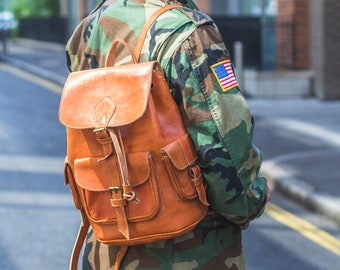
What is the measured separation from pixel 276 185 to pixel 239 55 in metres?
5.35

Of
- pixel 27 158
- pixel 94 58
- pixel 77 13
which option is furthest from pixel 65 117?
pixel 77 13

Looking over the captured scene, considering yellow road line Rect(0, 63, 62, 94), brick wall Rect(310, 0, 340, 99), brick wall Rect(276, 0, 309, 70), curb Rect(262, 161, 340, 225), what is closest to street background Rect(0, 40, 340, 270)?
curb Rect(262, 161, 340, 225)

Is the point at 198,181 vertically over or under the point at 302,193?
over

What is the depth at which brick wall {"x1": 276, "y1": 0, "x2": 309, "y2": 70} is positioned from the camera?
1592cm

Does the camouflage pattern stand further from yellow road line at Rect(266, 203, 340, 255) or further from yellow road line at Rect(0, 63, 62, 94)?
yellow road line at Rect(0, 63, 62, 94)

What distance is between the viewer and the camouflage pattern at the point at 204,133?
2662 mm

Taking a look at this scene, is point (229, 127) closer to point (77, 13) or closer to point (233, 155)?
point (233, 155)

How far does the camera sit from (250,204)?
2.78m

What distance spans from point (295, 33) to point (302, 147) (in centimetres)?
564

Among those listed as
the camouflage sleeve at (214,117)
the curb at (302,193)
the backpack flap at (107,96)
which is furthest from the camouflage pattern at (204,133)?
the curb at (302,193)

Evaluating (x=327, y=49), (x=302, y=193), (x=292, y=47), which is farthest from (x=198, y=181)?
(x=292, y=47)

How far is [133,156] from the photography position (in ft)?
8.57

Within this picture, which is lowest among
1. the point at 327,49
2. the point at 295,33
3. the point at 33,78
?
the point at 33,78

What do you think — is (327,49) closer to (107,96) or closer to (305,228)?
(305,228)
